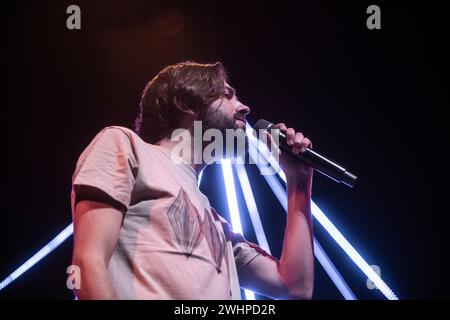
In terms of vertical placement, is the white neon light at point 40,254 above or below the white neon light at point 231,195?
below

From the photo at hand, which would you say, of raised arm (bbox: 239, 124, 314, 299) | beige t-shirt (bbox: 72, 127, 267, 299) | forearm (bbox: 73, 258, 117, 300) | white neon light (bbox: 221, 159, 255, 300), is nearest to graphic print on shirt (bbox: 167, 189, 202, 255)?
beige t-shirt (bbox: 72, 127, 267, 299)

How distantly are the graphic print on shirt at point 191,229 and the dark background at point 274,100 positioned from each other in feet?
3.94

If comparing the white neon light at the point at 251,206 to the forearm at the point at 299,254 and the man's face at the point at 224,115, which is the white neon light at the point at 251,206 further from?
the man's face at the point at 224,115

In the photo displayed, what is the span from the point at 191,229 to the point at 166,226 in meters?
0.10

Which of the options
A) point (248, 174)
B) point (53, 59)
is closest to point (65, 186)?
point (53, 59)

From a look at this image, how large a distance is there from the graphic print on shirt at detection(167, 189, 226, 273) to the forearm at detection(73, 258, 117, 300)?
273mm

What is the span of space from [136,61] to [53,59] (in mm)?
560

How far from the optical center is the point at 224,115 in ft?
5.90

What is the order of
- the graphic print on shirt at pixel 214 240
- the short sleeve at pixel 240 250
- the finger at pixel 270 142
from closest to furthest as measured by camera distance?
1. the graphic print on shirt at pixel 214 240
2. the short sleeve at pixel 240 250
3. the finger at pixel 270 142

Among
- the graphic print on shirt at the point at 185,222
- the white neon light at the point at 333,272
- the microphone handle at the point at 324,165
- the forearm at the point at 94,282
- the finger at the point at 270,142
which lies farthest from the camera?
the white neon light at the point at 333,272

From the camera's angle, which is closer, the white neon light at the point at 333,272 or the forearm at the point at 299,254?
the forearm at the point at 299,254

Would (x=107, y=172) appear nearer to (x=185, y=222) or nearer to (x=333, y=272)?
(x=185, y=222)

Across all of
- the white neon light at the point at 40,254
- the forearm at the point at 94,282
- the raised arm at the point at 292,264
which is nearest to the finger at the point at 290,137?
the raised arm at the point at 292,264

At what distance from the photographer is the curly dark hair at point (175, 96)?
1.82 meters
